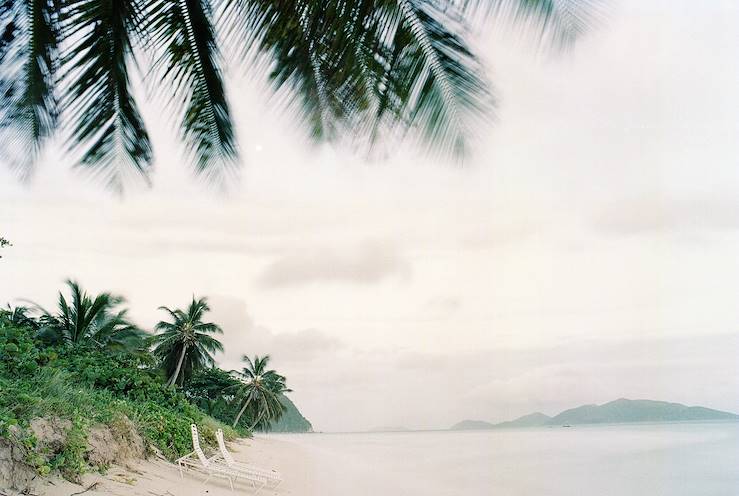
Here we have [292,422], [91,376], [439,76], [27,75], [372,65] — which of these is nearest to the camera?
[439,76]

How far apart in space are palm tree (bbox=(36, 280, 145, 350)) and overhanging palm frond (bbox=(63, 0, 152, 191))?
9.15 metres

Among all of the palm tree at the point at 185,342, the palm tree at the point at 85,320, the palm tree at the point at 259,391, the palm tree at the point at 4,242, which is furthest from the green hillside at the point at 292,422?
the palm tree at the point at 4,242

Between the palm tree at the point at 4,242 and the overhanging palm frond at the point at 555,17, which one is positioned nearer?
the overhanging palm frond at the point at 555,17

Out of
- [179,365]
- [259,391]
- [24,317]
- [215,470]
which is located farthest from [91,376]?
[259,391]

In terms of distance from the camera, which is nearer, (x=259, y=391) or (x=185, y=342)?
(x=185, y=342)

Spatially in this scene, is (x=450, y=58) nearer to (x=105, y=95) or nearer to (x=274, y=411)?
(x=105, y=95)

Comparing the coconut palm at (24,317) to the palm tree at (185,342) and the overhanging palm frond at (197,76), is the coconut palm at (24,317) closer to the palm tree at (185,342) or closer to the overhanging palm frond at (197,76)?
the palm tree at (185,342)

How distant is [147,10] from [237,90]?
0.36 m

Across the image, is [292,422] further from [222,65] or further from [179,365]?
[222,65]

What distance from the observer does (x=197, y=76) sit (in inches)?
69.8

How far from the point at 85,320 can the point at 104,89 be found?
9.98m

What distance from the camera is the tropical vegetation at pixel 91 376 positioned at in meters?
3.10

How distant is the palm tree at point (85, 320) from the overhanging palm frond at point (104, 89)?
915 centimetres

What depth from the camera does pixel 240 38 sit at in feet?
5.12
